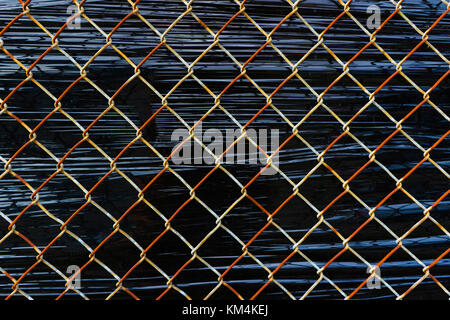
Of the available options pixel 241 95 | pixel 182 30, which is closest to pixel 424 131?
pixel 241 95

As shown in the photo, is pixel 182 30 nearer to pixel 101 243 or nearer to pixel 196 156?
pixel 196 156

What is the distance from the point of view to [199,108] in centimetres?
158

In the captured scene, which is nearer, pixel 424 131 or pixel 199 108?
pixel 199 108

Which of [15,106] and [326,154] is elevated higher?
[15,106]

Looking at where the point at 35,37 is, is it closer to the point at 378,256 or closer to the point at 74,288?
the point at 74,288

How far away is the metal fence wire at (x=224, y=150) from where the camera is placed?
5.04 ft

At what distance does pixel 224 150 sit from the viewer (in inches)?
62.2

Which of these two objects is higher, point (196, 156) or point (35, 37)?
point (35, 37)

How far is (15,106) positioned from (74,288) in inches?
28.1

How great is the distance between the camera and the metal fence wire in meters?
1.54

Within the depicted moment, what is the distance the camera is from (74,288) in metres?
1.56

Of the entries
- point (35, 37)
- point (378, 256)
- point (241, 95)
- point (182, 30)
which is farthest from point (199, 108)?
point (378, 256)
